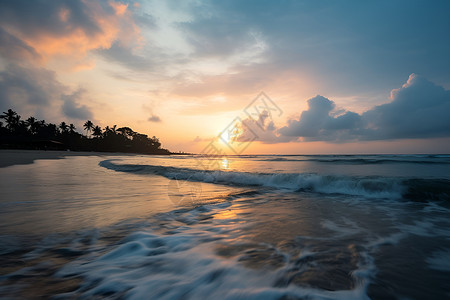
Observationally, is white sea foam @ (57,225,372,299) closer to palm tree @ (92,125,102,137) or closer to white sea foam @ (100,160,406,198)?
white sea foam @ (100,160,406,198)

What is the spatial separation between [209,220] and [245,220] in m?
0.81

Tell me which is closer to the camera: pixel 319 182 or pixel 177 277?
pixel 177 277

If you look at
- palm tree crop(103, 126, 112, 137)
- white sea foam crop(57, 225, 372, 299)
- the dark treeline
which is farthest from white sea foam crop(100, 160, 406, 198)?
palm tree crop(103, 126, 112, 137)

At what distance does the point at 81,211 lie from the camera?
14.8 ft

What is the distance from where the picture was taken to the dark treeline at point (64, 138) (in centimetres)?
6275

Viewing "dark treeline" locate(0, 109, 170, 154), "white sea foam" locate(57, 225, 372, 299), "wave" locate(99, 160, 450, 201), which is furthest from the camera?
"dark treeline" locate(0, 109, 170, 154)

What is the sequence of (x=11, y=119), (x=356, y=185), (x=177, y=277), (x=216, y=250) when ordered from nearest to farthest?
(x=177, y=277), (x=216, y=250), (x=356, y=185), (x=11, y=119)

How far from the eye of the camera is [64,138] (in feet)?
256

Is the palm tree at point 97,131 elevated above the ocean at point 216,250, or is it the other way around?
the palm tree at point 97,131

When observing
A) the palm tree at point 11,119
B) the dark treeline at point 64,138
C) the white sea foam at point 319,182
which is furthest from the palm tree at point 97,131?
the white sea foam at point 319,182

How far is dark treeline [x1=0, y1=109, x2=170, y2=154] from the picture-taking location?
206ft

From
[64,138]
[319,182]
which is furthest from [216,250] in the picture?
[64,138]

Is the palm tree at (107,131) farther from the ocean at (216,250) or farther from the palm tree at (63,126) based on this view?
the ocean at (216,250)

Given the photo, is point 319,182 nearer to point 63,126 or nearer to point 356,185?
point 356,185
